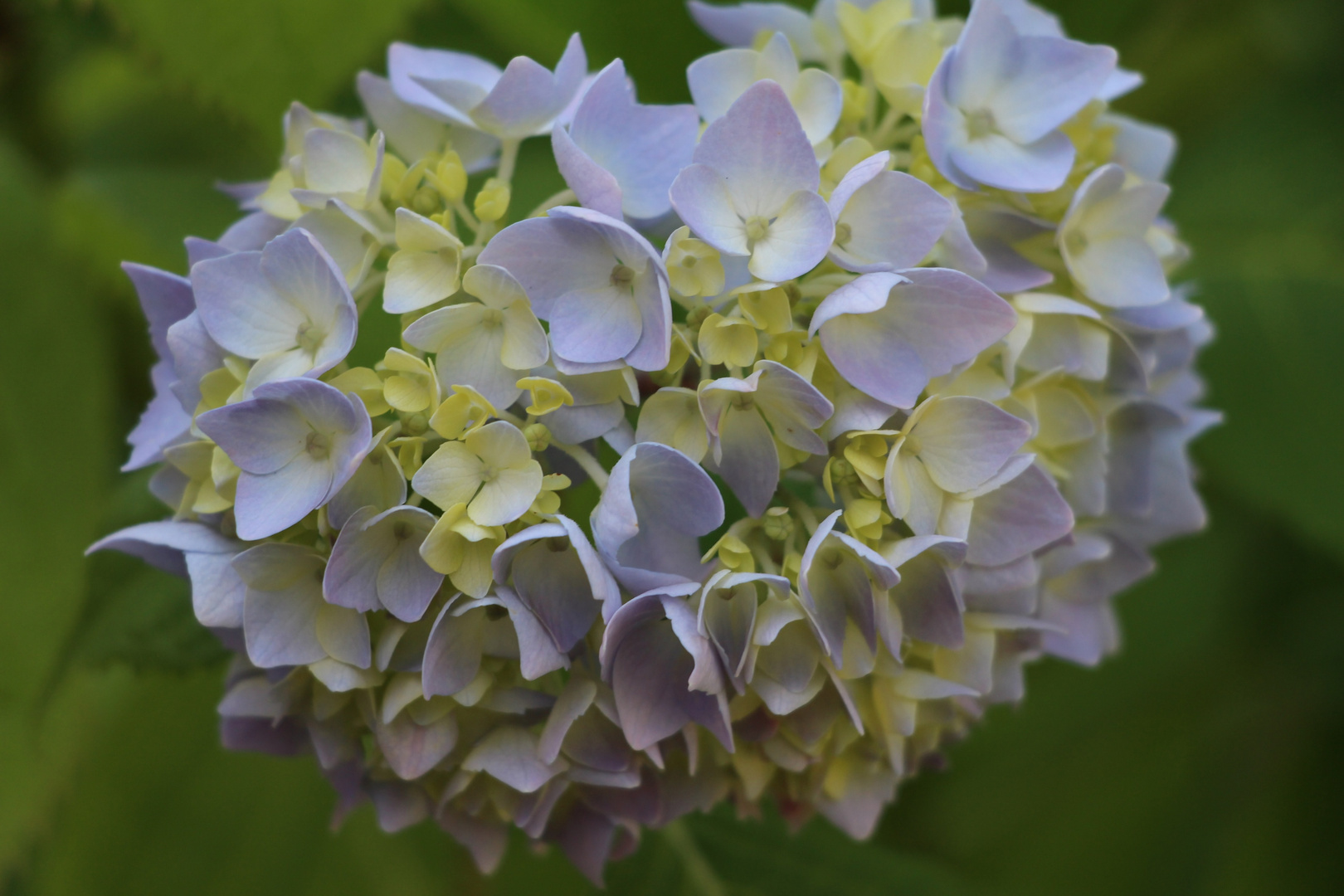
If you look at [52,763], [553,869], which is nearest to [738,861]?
[553,869]

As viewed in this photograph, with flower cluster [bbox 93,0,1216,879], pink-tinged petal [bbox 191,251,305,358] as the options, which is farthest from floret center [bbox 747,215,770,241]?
pink-tinged petal [bbox 191,251,305,358]

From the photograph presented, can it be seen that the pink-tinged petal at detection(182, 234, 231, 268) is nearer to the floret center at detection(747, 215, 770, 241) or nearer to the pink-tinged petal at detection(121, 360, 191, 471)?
the pink-tinged petal at detection(121, 360, 191, 471)

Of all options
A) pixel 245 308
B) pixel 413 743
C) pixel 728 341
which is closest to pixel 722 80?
pixel 728 341

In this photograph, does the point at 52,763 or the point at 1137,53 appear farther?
the point at 1137,53

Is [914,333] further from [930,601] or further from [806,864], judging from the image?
[806,864]

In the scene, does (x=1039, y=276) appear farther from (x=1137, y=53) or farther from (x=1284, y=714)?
(x=1284, y=714)

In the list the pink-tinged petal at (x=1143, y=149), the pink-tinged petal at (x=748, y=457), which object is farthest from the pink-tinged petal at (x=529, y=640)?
the pink-tinged petal at (x=1143, y=149)

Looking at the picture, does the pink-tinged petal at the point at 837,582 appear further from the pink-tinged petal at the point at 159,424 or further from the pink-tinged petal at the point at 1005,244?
the pink-tinged petal at the point at 159,424
